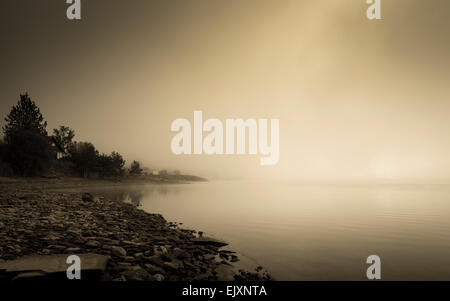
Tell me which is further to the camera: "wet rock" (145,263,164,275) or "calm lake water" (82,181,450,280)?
"calm lake water" (82,181,450,280)

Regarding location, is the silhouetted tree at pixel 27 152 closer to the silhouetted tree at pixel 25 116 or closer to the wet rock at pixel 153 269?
the silhouetted tree at pixel 25 116

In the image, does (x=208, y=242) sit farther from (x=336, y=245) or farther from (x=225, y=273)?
(x=336, y=245)

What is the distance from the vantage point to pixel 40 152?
63.1 meters

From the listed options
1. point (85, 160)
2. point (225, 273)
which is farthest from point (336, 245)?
point (85, 160)

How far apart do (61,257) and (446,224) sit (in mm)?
26654

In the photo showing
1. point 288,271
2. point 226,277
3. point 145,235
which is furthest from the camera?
point 145,235

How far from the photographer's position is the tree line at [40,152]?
6150 cm

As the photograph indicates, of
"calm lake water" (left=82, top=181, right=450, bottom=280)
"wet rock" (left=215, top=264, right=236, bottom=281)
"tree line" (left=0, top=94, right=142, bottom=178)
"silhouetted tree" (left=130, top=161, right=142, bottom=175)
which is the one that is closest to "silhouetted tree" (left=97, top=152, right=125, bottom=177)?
"tree line" (left=0, top=94, right=142, bottom=178)

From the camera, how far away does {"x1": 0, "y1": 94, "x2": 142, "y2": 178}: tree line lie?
6150cm

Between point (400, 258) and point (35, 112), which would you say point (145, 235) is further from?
point (35, 112)

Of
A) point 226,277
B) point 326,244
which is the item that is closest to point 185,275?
point 226,277

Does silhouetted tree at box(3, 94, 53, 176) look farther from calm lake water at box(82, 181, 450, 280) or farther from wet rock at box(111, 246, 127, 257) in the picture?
wet rock at box(111, 246, 127, 257)

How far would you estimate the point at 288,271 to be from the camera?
9055 mm

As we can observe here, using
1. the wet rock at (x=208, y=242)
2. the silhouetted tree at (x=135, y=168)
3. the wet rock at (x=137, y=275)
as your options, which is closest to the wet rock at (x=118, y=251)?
the wet rock at (x=137, y=275)
